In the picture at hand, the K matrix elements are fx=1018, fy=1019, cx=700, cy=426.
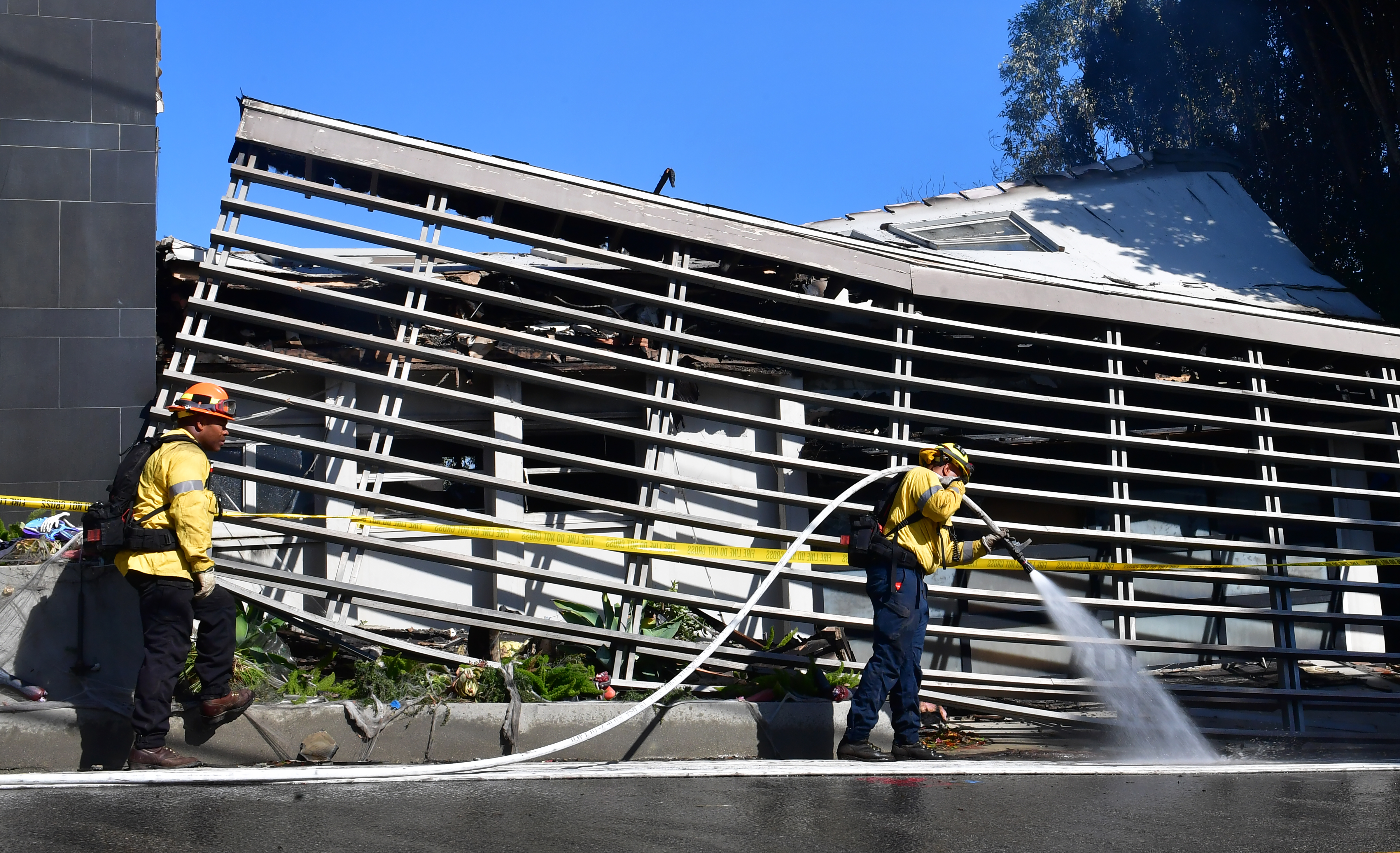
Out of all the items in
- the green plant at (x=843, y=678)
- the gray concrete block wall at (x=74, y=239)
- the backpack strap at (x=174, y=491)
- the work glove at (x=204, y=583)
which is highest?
the gray concrete block wall at (x=74, y=239)

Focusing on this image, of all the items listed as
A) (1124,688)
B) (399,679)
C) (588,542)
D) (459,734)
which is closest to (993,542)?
(1124,688)

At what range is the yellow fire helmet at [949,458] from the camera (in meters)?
6.70

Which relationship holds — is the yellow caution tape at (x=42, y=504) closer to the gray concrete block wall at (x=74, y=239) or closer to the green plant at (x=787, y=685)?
the gray concrete block wall at (x=74, y=239)

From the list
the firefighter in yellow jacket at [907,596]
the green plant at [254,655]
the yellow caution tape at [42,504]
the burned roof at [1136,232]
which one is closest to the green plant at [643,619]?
the firefighter in yellow jacket at [907,596]

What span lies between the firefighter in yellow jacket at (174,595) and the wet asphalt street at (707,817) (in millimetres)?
547

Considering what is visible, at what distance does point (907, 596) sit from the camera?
21.2 feet

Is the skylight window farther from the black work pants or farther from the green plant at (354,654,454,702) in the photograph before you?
the black work pants

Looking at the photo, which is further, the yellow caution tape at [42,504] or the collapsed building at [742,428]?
the collapsed building at [742,428]

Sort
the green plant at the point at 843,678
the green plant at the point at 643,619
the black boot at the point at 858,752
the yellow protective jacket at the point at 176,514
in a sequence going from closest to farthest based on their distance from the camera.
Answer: the yellow protective jacket at the point at 176,514, the black boot at the point at 858,752, the green plant at the point at 643,619, the green plant at the point at 843,678

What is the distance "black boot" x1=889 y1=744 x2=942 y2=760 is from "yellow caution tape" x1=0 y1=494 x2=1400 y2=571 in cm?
117

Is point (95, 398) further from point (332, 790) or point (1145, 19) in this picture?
point (1145, 19)

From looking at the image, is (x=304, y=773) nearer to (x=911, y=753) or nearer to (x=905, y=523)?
(x=911, y=753)

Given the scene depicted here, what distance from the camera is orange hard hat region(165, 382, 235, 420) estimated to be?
564cm

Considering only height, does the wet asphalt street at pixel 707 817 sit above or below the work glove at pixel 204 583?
below
